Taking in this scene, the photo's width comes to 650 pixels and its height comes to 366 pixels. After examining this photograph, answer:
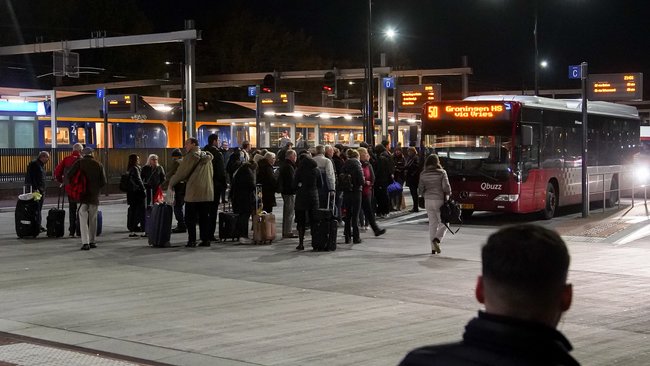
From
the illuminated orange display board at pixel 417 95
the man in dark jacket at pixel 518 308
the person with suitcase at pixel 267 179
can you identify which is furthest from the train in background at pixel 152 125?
the man in dark jacket at pixel 518 308

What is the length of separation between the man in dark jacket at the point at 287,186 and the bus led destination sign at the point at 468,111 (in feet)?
17.6

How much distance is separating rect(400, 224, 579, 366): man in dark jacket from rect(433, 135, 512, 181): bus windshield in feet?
61.2

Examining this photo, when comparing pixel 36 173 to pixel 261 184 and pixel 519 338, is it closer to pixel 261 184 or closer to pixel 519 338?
pixel 261 184

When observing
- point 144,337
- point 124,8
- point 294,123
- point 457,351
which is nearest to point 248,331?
point 144,337

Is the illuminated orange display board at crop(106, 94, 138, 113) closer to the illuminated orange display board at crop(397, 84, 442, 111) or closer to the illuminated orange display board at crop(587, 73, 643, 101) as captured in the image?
the illuminated orange display board at crop(397, 84, 442, 111)

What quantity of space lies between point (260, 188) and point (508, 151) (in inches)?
230

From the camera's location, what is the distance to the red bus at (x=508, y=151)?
68.8 feet

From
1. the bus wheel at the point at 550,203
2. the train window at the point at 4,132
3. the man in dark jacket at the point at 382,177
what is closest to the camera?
the man in dark jacket at the point at 382,177

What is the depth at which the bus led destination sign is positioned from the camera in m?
21.2

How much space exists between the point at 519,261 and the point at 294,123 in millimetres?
45390

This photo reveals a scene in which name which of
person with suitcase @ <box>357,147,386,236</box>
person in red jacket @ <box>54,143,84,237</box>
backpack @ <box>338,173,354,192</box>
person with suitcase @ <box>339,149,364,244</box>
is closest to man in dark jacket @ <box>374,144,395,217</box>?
person with suitcase @ <box>357,147,386,236</box>

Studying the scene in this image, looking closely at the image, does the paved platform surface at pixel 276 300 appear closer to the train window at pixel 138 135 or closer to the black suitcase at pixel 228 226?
the black suitcase at pixel 228 226

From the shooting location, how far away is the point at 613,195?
87.5ft

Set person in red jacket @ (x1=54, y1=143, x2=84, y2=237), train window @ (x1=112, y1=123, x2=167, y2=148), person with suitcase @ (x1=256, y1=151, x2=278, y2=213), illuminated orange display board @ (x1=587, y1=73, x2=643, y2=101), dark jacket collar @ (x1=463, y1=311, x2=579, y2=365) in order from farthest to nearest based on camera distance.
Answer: train window @ (x1=112, y1=123, x2=167, y2=148), illuminated orange display board @ (x1=587, y1=73, x2=643, y2=101), person with suitcase @ (x1=256, y1=151, x2=278, y2=213), person in red jacket @ (x1=54, y1=143, x2=84, y2=237), dark jacket collar @ (x1=463, y1=311, x2=579, y2=365)
